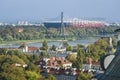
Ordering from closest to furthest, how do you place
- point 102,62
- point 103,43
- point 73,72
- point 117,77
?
point 117,77 < point 102,62 < point 73,72 < point 103,43

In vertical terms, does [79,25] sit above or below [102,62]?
below

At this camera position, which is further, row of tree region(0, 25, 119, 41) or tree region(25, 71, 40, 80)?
row of tree region(0, 25, 119, 41)

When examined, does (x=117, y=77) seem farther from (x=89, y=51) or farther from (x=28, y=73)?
(x=89, y=51)

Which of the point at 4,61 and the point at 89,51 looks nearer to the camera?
the point at 4,61

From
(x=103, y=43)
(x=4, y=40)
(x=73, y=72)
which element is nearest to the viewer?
(x=73, y=72)

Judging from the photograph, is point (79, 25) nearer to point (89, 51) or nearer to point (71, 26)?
point (71, 26)

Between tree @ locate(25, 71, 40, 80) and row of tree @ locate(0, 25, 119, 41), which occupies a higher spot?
tree @ locate(25, 71, 40, 80)

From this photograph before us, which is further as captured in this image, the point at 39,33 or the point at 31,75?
the point at 39,33

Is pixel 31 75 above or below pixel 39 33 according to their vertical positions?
above

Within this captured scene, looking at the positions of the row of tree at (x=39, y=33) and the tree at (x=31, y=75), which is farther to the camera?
the row of tree at (x=39, y=33)

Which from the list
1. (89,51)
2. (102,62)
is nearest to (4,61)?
(89,51)

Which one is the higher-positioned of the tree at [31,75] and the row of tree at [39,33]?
the tree at [31,75]
